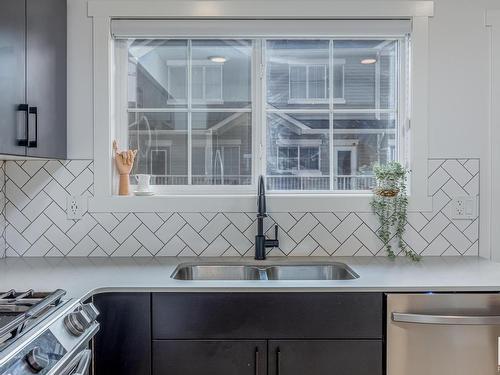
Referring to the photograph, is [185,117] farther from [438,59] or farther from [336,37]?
[438,59]

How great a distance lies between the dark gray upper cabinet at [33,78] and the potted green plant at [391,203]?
5.15 ft

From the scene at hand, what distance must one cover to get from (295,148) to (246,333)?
1082 mm

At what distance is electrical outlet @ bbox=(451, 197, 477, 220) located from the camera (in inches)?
87.9

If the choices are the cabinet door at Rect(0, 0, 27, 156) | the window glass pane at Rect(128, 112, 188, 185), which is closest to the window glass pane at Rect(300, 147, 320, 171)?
the window glass pane at Rect(128, 112, 188, 185)

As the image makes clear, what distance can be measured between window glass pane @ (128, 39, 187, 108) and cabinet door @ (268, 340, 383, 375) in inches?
54.7

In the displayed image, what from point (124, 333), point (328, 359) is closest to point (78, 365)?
point (124, 333)

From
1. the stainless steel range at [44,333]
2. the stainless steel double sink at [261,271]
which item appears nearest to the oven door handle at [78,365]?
the stainless steel range at [44,333]

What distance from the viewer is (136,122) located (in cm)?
234

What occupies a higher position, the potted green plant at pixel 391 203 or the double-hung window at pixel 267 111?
the double-hung window at pixel 267 111

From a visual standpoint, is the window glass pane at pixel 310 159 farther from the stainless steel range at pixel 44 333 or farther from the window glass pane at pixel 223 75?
the stainless steel range at pixel 44 333

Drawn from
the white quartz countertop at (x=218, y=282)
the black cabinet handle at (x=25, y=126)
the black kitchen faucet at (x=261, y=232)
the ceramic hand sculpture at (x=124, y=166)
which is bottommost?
the white quartz countertop at (x=218, y=282)

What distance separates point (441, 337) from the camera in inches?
63.1

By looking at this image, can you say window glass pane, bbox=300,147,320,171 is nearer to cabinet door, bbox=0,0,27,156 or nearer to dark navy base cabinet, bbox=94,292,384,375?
dark navy base cabinet, bbox=94,292,384,375

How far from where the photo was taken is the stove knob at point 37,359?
3.39ft
